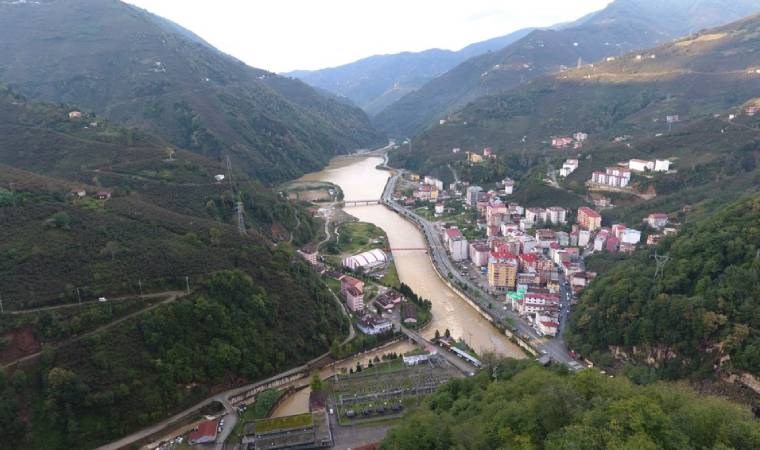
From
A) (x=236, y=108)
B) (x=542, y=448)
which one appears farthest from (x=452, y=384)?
(x=236, y=108)

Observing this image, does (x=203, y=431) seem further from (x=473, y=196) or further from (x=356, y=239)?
(x=473, y=196)

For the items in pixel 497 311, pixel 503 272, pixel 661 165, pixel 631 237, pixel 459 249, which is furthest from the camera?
pixel 661 165

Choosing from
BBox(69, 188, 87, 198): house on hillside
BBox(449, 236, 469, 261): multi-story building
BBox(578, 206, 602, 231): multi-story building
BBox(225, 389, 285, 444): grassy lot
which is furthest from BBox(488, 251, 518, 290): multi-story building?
BBox(69, 188, 87, 198): house on hillside

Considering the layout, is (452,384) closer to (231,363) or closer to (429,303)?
(231,363)

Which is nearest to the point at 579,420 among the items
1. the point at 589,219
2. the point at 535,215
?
the point at 589,219

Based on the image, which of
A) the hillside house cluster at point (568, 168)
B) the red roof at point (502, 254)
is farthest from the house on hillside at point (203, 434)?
the hillside house cluster at point (568, 168)
